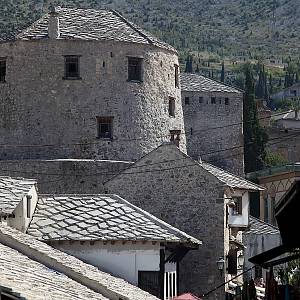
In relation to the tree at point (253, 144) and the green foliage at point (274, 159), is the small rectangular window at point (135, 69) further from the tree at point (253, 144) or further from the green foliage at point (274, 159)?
the green foliage at point (274, 159)

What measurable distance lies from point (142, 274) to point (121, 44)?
21142 millimetres

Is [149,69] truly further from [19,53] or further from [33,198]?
[33,198]

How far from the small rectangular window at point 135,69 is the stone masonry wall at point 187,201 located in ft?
37.8

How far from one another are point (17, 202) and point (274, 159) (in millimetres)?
62166

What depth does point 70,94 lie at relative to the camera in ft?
200

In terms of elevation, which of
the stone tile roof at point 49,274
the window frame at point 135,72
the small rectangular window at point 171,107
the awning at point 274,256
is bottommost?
the stone tile roof at point 49,274

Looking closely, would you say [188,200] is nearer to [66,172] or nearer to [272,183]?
[66,172]

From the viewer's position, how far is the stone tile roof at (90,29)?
202ft

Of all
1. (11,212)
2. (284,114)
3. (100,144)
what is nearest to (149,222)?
(11,212)

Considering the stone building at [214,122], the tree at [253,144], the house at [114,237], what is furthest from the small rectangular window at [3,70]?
the tree at [253,144]

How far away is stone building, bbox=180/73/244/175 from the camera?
275ft

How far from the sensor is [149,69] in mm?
62344

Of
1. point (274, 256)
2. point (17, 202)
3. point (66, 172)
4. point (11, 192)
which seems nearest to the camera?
point (274, 256)

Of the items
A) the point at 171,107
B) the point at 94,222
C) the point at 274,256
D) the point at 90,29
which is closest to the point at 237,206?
the point at 171,107
